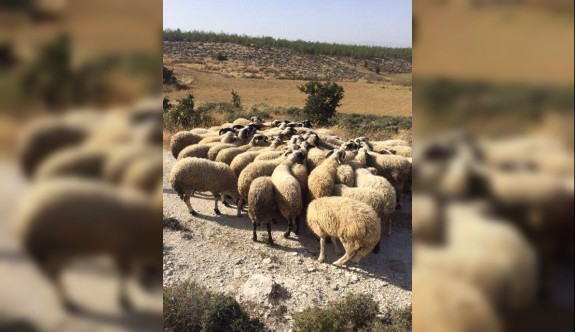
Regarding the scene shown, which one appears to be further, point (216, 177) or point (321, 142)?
point (321, 142)

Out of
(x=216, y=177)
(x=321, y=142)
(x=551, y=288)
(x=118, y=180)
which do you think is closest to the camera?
(x=551, y=288)

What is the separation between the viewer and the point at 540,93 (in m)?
0.77

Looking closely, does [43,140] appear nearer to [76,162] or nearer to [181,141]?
[76,162]

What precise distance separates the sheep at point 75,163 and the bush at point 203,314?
5.05 m

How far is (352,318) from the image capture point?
5781mm

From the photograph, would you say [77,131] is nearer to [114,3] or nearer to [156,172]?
[156,172]

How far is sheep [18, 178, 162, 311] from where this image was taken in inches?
33.3

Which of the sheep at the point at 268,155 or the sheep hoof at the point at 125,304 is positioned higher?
the sheep hoof at the point at 125,304

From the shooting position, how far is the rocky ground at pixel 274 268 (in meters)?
6.29

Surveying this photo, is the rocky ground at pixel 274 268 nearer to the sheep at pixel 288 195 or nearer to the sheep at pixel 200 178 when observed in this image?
the sheep at pixel 288 195

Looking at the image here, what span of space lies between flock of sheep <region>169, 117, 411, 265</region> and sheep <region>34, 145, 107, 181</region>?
19.9ft

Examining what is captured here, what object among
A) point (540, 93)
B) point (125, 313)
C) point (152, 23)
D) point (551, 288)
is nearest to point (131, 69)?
point (152, 23)

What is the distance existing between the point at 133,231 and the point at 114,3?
0.51 meters

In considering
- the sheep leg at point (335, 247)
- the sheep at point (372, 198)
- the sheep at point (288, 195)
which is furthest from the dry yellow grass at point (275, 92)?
the sheep leg at point (335, 247)
